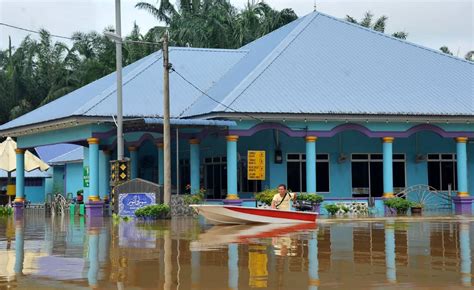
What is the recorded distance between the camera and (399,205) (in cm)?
3003

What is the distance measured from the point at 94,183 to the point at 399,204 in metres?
→ 12.2

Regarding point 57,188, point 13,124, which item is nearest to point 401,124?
point 13,124

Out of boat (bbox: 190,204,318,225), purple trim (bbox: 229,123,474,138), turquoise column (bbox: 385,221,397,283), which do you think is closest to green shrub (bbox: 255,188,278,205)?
purple trim (bbox: 229,123,474,138)

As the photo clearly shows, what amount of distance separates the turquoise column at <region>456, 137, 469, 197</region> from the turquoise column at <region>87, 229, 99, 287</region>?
17450mm

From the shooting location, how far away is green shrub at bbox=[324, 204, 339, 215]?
2944 cm

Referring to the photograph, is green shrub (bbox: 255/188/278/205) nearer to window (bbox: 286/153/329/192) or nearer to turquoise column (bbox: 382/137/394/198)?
window (bbox: 286/153/329/192)

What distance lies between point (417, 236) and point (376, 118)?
12253 mm

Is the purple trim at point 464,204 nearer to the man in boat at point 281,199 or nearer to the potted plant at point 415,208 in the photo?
the potted plant at point 415,208

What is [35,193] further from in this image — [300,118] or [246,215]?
[246,215]

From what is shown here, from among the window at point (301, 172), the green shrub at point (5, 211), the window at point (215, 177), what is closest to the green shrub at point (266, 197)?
the window at point (301, 172)

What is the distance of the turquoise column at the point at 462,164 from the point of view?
31.9m

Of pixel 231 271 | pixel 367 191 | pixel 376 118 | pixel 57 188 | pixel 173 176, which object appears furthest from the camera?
pixel 57 188

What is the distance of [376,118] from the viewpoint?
30.4 metres

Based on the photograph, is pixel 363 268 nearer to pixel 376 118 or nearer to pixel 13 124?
pixel 376 118
